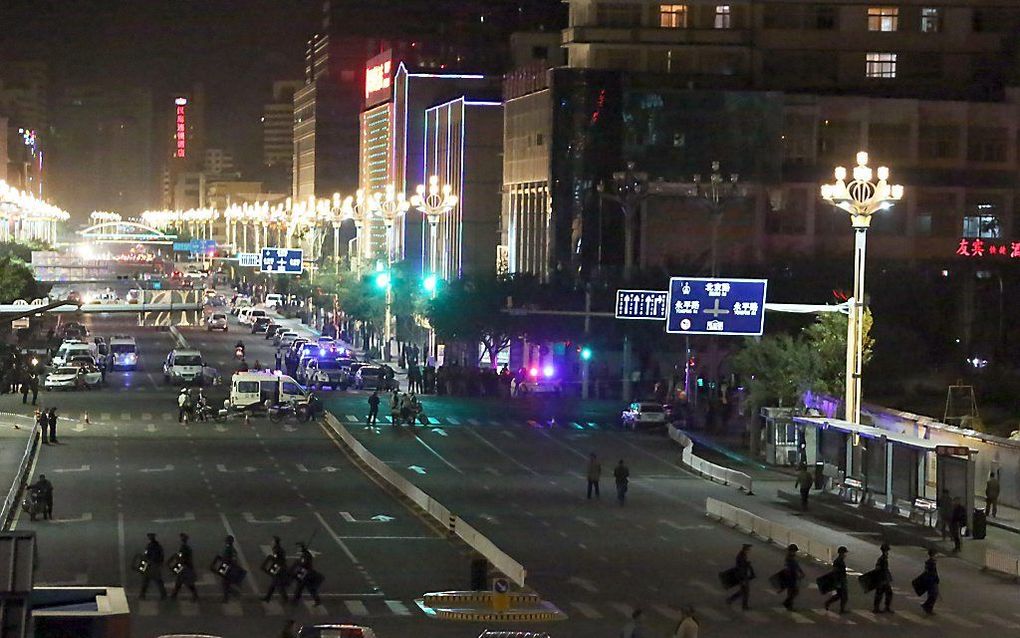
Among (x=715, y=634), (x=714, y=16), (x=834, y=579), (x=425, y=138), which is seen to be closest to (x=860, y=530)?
(x=834, y=579)

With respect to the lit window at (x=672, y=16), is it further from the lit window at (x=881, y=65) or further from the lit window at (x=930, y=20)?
the lit window at (x=930, y=20)

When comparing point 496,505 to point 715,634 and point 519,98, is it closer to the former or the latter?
point 715,634

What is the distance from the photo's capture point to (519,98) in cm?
13462

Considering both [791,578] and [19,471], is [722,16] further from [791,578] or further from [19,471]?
[791,578]

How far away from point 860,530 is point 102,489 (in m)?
18.6

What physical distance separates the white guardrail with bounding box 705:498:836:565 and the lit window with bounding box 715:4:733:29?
83469 millimetres

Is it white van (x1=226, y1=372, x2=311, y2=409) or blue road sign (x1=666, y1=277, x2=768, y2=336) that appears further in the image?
white van (x1=226, y1=372, x2=311, y2=409)

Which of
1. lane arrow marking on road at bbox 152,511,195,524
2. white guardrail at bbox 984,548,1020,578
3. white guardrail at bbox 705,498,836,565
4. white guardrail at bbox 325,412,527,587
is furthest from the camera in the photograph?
lane arrow marking on road at bbox 152,511,195,524

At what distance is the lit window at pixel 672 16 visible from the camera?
129625 millimetres

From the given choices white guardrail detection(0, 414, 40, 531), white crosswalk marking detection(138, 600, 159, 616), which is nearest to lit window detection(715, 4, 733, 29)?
white guardrail detection(0, 414, 40, 531)

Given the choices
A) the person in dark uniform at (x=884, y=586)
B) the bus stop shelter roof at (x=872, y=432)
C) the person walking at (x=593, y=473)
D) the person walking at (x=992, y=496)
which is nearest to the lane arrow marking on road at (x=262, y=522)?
the person walking at (x=593, y=473)

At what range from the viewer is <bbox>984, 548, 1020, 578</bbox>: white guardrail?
39.0m

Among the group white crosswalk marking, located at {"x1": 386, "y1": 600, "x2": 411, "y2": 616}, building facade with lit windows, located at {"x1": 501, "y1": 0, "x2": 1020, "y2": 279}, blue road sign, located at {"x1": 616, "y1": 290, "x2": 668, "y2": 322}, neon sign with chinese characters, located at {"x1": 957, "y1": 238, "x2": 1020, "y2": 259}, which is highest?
building facade with lit windows, located at {"x1": 501, "y1": 0, "x2": 1020, "y2": 279}

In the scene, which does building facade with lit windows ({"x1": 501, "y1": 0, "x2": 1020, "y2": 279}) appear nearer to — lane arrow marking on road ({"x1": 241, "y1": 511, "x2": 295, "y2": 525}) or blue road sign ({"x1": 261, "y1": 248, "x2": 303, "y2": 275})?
blue road sign ({"x1": 261, "y1": 248, "x2": 303, "y2": 275})
